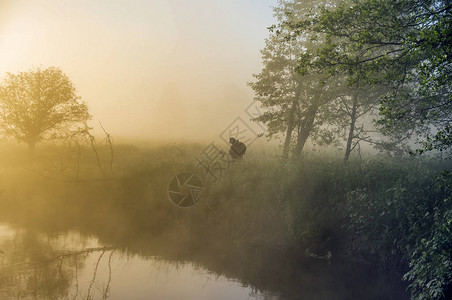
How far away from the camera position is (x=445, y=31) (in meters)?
8.73

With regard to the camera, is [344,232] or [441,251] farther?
[344,232]

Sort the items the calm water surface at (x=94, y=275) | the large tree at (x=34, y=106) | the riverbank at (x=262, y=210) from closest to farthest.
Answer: the calm water surface at (x=94, y=275)
the riverbank at (x=262, y=210)
the large tree at (x=34, y=106)

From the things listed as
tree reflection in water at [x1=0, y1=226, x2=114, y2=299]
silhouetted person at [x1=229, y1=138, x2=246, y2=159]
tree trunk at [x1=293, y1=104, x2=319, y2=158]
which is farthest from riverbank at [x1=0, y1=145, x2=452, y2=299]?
tree trunk at [x1=293, y1=104, x2=319, y2=158]

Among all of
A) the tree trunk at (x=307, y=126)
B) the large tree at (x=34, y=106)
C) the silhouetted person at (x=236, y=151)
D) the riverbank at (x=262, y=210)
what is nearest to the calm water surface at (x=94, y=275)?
the riverbank at (x=262, y=210)

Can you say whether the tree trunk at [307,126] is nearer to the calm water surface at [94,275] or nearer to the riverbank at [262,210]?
the riverbank at [262,210]

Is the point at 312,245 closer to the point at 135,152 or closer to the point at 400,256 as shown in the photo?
the point at 400,256

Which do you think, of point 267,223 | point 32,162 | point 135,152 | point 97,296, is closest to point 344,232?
point 267,223

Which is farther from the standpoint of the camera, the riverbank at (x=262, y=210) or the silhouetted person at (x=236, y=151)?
the silhouetted person at (x=236, y=151)

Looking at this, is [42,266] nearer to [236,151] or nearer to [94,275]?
[94,275]

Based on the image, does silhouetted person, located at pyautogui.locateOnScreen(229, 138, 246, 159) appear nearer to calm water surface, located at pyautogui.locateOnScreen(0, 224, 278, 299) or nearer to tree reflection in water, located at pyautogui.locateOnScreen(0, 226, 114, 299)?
calm water surface, located at pyautogui.locateOnScreen(0, 224, 278, 299)

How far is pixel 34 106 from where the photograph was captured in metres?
31.2

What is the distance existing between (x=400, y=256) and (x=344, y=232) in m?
2.33

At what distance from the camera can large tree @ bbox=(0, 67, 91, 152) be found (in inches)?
1222

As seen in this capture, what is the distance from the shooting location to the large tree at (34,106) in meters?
31.0
